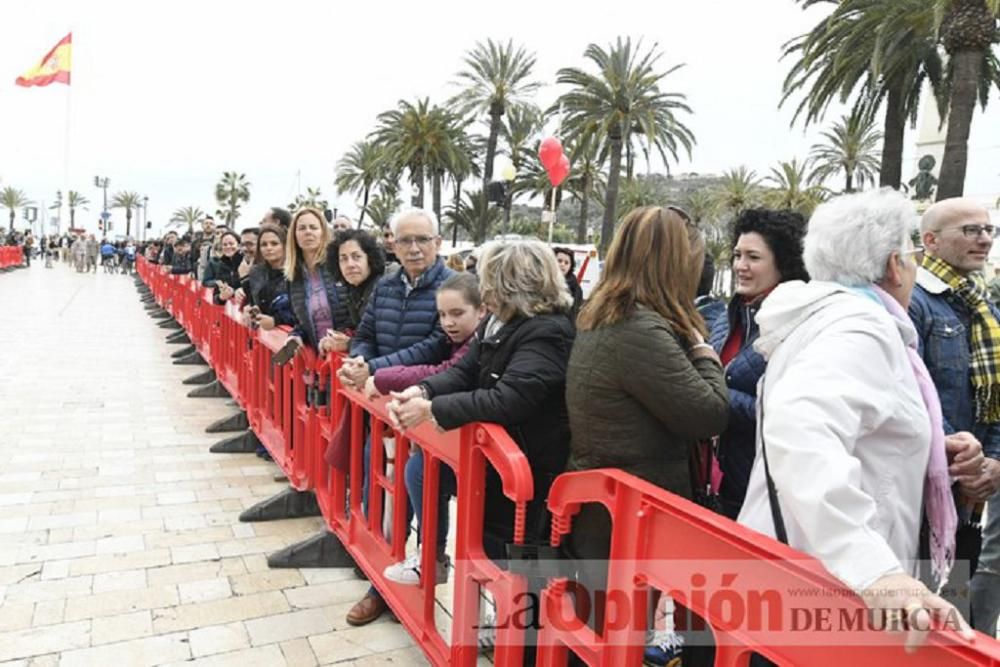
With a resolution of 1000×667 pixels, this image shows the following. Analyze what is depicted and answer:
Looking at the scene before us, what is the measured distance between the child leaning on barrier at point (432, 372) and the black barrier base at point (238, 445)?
3192mm

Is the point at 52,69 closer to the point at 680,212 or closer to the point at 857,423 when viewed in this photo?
the point at 680,212

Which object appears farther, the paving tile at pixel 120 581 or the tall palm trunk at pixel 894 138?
the tall palm trunk at pixel 894 138

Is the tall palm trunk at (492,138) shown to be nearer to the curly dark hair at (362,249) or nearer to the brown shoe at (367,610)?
the curly dark hair at (362,249)

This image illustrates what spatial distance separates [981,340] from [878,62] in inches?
519

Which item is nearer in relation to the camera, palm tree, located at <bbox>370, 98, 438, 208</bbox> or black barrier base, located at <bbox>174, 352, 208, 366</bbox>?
black barrier base, located at <bbox>174, 352, 208, 366</bbox>

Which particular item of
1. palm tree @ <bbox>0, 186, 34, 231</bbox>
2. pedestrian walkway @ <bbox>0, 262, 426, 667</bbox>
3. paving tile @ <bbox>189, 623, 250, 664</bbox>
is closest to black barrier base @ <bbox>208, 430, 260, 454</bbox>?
pedestrian walkway @ <bbox>0, 262, 426, 667</bbox>

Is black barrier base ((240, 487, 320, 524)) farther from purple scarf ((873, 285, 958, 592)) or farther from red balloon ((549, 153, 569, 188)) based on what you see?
red balloon ((549, 153, 569, 188))

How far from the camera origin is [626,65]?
25406mm

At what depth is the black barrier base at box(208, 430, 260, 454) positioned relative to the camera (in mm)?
5582

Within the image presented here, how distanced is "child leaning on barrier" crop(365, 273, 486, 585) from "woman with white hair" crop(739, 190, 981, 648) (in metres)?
1.37

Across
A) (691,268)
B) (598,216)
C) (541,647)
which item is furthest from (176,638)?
(598,216)

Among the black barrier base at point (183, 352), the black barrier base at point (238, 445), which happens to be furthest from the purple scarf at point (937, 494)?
Answer: the black barrier base at point (183, 352)

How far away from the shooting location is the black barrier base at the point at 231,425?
615cm

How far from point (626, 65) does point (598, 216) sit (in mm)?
73835
